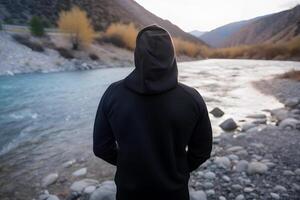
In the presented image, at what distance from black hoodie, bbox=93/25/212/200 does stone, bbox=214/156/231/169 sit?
4567 millimetres

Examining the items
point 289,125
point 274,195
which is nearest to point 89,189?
point 274,195

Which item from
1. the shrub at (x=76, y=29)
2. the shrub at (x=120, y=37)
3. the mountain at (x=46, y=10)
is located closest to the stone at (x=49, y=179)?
the shrub at (x=76, y=29)

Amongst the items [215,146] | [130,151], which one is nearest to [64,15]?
[215,146]

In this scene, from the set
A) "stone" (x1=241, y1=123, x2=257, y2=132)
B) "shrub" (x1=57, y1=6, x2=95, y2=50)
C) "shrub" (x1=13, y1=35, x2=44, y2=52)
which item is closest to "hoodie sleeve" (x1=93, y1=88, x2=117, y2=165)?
"stone" (x1=241, y1=123, x2=257, y2=132)

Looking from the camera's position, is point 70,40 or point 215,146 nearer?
point 215,146

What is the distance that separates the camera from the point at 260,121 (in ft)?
37.3

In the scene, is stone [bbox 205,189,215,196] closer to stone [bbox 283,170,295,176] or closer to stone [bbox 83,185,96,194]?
stone [bbox 283,170,295,176]

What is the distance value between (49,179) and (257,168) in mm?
4457

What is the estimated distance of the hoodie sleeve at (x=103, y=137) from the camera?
2.37 meters

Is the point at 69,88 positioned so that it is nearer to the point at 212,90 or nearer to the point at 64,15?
the point at 212,90

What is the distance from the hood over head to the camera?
2.07 meters

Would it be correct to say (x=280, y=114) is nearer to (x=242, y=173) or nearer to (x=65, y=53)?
(x=242, y=173)

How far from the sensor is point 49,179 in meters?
6.77

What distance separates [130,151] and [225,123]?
8977 millimetres
